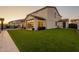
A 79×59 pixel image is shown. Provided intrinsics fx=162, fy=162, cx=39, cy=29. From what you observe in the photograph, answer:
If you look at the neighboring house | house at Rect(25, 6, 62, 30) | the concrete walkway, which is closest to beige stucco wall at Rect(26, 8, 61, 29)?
house at Rect(25, 6, 62, 30)

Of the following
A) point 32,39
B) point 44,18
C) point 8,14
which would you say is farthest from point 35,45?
point 8,14

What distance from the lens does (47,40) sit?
2453mm

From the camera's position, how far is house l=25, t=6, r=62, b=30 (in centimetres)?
249

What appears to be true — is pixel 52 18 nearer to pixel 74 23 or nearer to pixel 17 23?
pixel 74 23

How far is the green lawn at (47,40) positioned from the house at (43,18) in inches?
3.7

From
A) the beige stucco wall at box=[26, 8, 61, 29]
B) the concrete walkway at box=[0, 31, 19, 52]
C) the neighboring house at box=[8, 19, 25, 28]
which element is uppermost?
the beige stucco wall at box=[26, 8, 61, 29]

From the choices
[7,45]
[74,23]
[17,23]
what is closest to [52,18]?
[74,23]

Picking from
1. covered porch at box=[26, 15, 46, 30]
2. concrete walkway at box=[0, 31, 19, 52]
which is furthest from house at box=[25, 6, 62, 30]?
concrete walkway at box=[0, 31, 19, 52]

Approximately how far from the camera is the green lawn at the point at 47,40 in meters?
2.42

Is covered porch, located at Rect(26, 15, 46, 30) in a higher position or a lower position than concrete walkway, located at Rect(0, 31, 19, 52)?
higher

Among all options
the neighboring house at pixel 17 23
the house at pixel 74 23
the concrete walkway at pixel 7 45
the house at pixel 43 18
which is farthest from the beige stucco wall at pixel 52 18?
the concrete walkway at pixel 7 45

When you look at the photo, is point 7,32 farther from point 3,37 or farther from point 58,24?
point 58,24

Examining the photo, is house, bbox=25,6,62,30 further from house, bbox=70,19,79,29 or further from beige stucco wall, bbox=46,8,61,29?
house, bbox=70,19,79,29

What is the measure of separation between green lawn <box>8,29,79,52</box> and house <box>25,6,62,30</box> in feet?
0.31
